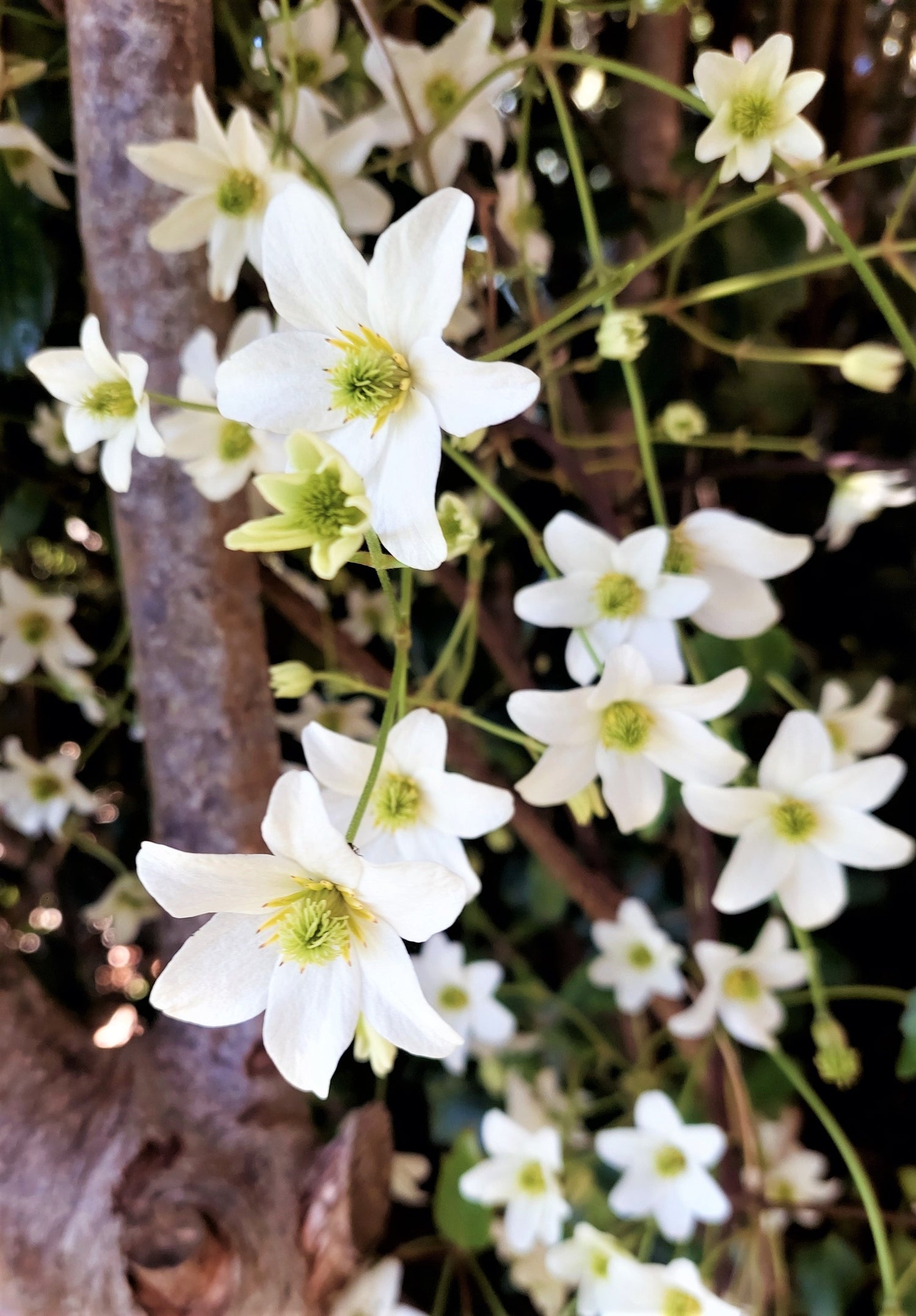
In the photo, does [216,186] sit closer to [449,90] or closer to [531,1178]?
[449,90]

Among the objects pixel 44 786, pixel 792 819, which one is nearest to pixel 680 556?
pixel 792 819

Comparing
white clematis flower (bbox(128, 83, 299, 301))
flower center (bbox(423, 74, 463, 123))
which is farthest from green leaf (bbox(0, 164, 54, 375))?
flower center (bbox(423, 74, 463, 123))

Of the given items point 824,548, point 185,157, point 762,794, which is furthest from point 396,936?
point 824,548

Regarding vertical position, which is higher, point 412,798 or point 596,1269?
point 412,798

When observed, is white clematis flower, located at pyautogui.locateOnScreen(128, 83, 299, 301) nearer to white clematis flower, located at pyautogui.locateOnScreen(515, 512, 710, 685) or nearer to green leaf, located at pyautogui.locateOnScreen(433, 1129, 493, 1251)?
white clematis flower, located at pyautogui.locateOnScreen(515, 512, 710, 685)

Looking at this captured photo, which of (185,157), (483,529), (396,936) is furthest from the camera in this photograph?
(483,529)

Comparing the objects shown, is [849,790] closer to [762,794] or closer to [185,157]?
[762,794]
